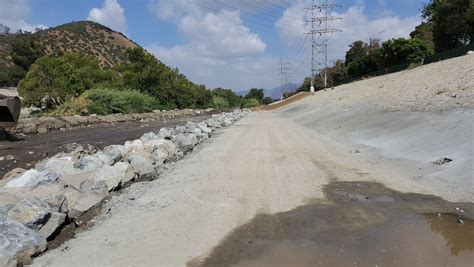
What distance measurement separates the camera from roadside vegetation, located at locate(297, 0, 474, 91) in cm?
4928

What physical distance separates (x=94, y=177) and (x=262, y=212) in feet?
12.9

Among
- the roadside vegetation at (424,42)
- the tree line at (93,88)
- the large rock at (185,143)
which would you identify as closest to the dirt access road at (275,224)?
the large rock at (185,143)

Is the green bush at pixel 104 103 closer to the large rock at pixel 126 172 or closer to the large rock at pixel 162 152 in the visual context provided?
the large rock at pixel 162 152

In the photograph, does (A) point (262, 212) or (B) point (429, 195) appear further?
(B) point (429, 195)

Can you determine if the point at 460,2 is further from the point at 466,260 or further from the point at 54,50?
the point at 54,50

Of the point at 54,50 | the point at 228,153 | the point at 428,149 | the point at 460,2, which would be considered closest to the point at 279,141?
the point at 228,153

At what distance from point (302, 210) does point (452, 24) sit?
4841 centimetres

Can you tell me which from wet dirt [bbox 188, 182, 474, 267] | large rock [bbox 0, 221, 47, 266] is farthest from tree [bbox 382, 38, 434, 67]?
large rock [bbox 0, 221, 47, 266]

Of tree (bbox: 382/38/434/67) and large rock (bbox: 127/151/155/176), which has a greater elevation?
tree (bbox: 382/38/434/67)

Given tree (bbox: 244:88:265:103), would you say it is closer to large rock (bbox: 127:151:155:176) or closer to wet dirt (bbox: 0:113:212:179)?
wet dirt (bbox: 0:113:212:179)

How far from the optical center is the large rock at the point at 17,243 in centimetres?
549

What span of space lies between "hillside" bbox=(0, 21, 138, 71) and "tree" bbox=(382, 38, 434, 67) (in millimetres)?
72029

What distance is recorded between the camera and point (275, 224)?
741 centimetres

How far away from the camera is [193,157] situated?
1526 centimetres
